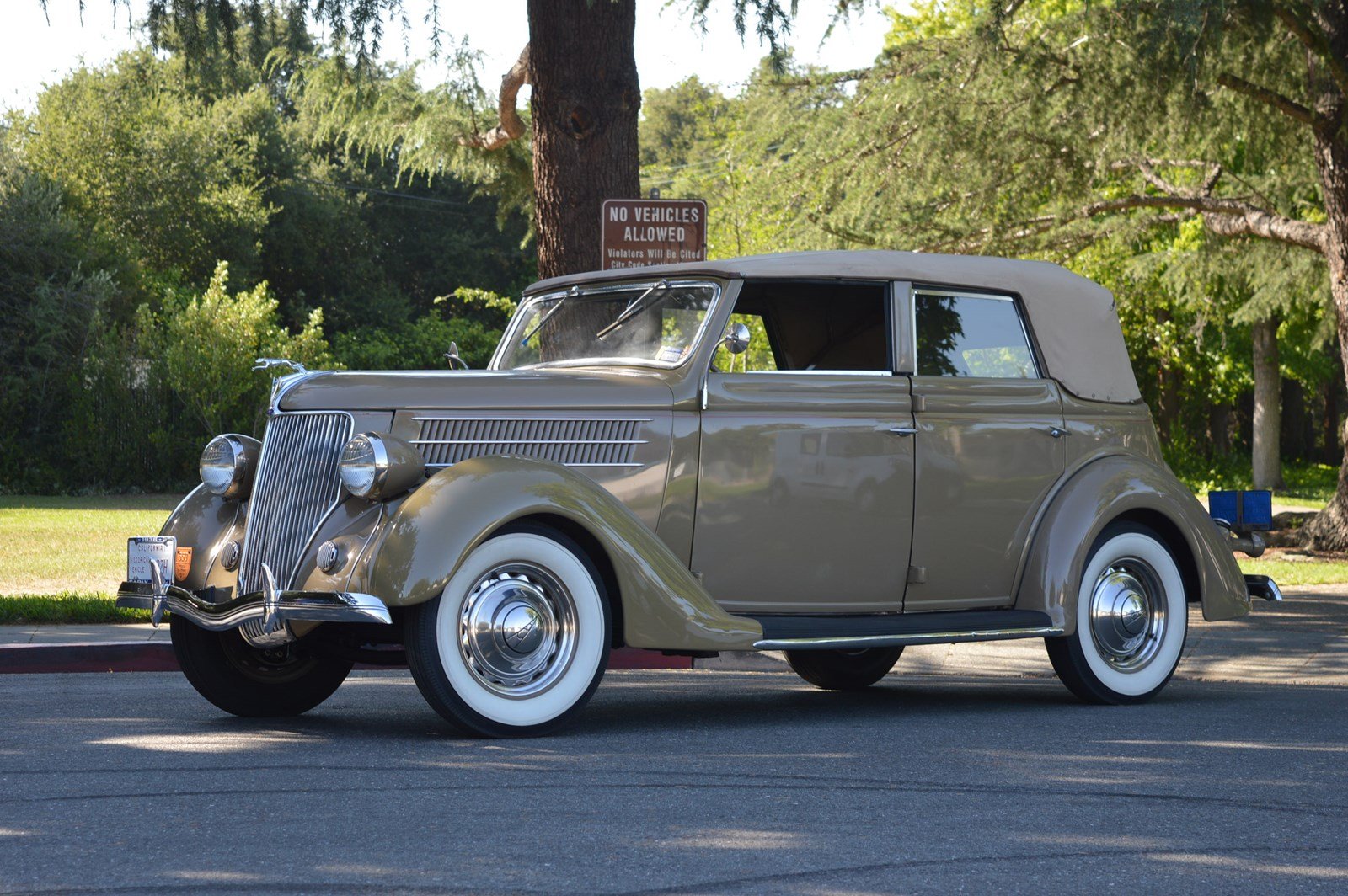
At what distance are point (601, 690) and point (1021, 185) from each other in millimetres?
11651

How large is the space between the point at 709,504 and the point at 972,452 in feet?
4.58

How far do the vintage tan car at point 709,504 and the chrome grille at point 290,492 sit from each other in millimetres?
13

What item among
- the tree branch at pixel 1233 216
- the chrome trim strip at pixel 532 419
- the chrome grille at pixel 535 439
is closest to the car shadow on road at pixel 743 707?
the chrome grille at pixel 535 439

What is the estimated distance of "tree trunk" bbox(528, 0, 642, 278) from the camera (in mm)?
10898

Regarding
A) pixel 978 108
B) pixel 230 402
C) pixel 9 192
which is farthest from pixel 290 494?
pixel 9 192

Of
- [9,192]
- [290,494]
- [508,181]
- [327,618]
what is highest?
[9,192]

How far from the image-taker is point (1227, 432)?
40.8 metres

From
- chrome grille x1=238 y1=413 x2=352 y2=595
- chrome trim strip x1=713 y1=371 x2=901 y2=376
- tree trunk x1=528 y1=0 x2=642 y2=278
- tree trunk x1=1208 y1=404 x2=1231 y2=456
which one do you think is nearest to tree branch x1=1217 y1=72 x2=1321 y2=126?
tree trunk x1=528 y1=0 x2=642 y2=278

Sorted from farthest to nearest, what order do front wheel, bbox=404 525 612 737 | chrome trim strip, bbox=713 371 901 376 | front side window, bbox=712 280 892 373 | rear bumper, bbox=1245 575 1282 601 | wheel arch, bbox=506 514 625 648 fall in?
rear bumper, bbox=1245 575 1282 601
front side window, bbox=712 280 892 373
chrome trim strip, bbox=713 371 901 376
wheel arch, bbox=506 514 625 648
front wheel, bbox=404 525 612 737

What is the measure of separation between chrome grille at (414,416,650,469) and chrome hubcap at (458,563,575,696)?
22.6 inches

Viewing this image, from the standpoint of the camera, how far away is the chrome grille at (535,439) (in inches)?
245

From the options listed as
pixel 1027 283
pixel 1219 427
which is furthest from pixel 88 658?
pixel 1219 427

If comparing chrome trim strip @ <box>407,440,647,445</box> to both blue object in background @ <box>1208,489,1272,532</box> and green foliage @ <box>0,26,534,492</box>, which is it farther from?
green foliage @ <box>0,26,534,492</box>

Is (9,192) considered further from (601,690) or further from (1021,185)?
(601,690)
